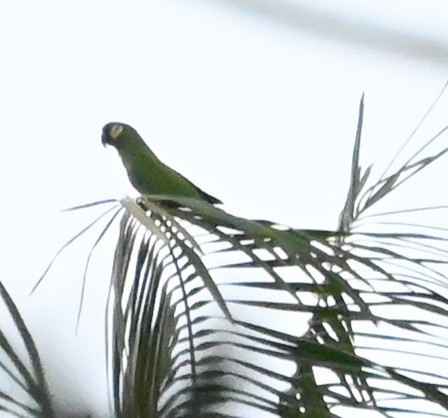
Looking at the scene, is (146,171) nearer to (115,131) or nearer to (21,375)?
(115,131)

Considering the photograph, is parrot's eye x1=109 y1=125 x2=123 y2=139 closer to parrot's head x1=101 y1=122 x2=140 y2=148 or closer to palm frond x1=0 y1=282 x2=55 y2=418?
parrot's head x1=101 y1=122 x2=140 y2=148

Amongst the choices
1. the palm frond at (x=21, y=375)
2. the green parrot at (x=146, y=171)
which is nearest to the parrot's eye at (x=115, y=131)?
the green parrot at (x=146, y=171)

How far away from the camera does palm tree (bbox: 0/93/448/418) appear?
1.90ft

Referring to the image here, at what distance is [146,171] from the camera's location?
0.75 m

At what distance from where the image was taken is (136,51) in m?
0.95

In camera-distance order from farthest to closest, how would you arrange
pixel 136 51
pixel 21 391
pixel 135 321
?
pixel 136 51
pixel 21 391
pixel 135 321

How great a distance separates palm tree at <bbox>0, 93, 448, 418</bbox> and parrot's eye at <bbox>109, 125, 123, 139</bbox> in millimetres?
69

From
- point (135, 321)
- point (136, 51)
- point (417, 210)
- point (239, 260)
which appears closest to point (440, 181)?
point (417, 210)

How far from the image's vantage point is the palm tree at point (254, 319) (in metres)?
0.58

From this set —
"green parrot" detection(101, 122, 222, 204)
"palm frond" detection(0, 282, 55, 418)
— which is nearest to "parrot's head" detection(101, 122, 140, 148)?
"green parrot" detection(101, 122, 222, 204)

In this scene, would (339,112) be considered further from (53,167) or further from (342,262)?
(342,262)

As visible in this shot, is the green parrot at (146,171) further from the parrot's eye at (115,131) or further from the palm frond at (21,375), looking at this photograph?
the palm frond at (21,375)

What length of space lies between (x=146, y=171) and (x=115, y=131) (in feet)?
0.18

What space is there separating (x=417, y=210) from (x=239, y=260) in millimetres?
217
